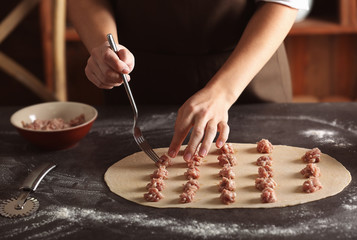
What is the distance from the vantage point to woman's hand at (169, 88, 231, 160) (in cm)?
136

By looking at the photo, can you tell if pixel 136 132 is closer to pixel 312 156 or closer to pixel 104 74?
pixel 104 74

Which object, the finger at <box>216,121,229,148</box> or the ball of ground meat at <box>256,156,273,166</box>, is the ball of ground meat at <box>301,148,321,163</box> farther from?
the finger at <box>216,121,229,148</box>

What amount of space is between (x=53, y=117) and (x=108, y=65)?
328 mm

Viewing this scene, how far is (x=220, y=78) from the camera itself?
4.90ft

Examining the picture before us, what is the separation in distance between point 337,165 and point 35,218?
2.53 ft

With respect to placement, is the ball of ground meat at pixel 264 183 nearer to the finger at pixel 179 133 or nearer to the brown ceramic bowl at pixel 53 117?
the finger at pixel 179 133

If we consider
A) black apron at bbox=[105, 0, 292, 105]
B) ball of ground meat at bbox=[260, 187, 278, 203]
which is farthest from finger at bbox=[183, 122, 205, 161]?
black apron at bbox=[105, 0, 292, 105]

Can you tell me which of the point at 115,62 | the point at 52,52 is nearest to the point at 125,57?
the point at 115,62

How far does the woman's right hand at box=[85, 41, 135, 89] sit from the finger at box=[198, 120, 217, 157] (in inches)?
10.5

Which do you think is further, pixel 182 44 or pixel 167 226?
pixel 182 44

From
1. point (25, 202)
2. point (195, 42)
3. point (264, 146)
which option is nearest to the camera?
point (25, 202)

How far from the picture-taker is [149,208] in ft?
3.93

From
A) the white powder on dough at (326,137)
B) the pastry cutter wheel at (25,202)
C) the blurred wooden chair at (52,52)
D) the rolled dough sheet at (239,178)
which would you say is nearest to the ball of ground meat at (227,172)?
the rolled dough sheet at (239,178)

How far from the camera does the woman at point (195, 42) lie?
1.54 m
